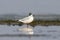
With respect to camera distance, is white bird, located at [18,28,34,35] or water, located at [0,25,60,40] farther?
white bird, located at [18,28,34,35]

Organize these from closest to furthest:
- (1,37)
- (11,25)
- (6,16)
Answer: (1,37) → (11,25) → (6,16)

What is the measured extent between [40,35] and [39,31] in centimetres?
56

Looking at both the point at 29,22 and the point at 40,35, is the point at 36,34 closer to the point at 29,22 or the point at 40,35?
the point at 40,35

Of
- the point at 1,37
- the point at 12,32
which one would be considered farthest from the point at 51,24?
the point at 1,37

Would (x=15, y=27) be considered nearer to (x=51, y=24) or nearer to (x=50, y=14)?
(x=51, y=24)

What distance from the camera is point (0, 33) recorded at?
10727mm

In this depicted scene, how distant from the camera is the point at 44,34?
10.7m

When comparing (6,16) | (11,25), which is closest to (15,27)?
(11,25)

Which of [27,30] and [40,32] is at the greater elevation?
[27,30]

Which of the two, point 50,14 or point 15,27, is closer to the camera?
point 15,27

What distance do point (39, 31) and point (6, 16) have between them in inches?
131

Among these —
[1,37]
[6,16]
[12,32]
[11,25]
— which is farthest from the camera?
[6,16]

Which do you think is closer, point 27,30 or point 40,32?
point 27,30

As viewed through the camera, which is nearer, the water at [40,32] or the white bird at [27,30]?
the water at [40,32]
